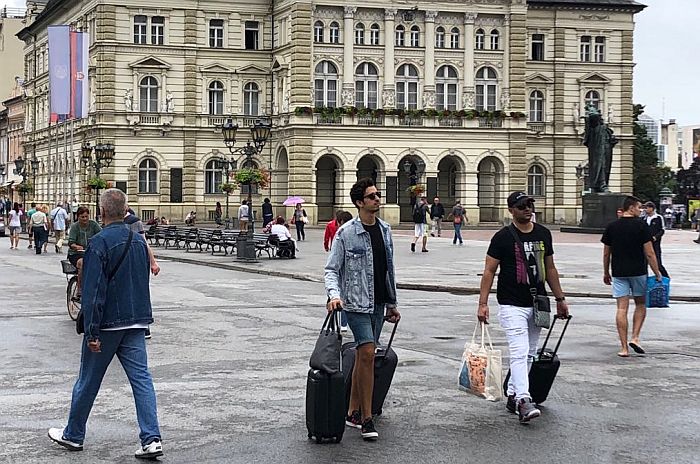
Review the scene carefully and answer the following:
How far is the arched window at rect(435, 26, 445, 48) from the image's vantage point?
69.3m

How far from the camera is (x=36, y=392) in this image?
11.5 m

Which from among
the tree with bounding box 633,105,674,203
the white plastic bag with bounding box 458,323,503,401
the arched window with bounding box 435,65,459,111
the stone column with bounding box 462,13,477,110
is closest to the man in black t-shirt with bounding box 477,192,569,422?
the white plastic bag with bounding box 458,323,503,401

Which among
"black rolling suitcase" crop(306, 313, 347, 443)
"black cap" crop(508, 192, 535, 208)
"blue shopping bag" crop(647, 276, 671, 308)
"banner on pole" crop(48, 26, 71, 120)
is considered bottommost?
"black rolling suitcase" crop(306, 313, 347, 443)

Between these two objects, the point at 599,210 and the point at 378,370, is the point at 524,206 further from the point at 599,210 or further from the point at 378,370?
the point at 599,210

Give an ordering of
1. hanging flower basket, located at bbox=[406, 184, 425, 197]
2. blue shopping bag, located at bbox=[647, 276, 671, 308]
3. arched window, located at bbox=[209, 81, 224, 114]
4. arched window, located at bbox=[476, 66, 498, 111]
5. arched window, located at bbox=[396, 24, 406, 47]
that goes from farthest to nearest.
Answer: arched window, located at bbox=[209, 81, 224, 114], arched window, located at bbox=[476, 66, 498, 111], arched window, located at bbox=[396, 24, 406, 47], hanging flower basket, located at bbox=[406, 184, 425, 197], blue shopping bag, located at bbox=[647, 276, 671, 308]

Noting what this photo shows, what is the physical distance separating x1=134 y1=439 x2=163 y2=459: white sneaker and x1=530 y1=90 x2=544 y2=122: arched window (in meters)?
69.0

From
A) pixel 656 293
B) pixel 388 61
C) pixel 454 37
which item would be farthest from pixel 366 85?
pixel 656 293

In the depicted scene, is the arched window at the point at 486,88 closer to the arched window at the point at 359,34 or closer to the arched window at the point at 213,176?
the arched window at the point at 359,34

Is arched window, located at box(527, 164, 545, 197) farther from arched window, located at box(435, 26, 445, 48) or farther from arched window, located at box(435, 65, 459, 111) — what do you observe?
arched window, located at box(435, 26, 445, 48)

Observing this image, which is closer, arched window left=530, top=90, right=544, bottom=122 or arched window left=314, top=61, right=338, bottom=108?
arched window left=314, top=61, right=338, bottom=108

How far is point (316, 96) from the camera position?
2635 inches

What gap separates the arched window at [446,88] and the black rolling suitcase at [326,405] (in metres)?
60.7

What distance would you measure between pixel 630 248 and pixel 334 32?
5440 cm

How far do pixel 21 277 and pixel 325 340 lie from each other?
20.3m
